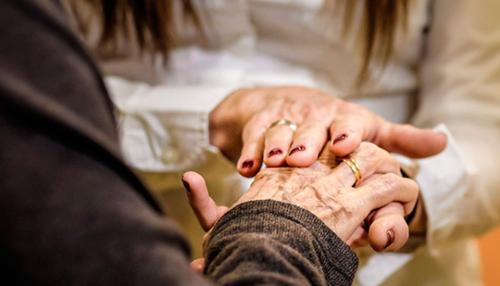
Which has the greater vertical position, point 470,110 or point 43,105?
point 43,105

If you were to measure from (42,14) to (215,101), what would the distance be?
0.46 meters

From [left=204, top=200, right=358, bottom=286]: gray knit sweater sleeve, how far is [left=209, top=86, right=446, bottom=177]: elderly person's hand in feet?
0.35

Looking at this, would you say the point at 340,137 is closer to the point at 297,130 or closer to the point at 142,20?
the point at 297,130

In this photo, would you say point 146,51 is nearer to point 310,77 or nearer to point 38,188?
point 310,77

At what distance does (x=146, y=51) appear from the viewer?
29.9 inches

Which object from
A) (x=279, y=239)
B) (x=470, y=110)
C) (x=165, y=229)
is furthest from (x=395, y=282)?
(x=165, y=229)

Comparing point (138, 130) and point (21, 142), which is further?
point (138, 130)

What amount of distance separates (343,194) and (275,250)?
0.16m

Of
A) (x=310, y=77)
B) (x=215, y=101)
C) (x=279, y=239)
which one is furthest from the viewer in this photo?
(x=310, y=77)

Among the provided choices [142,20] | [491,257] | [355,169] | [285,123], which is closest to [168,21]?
[142,20]

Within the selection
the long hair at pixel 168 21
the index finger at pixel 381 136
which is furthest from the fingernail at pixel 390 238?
the long hair at pixel 168 21

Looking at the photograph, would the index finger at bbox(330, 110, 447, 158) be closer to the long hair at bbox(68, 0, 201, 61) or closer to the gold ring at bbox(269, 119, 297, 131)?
the gold ring at bbox(269, 119, 297, 131)

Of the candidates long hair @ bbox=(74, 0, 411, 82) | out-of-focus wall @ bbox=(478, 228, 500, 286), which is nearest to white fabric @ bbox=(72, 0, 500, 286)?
long hair @ bbox=(74, 0, 411, 82)

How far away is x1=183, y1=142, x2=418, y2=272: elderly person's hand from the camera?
42 cm
